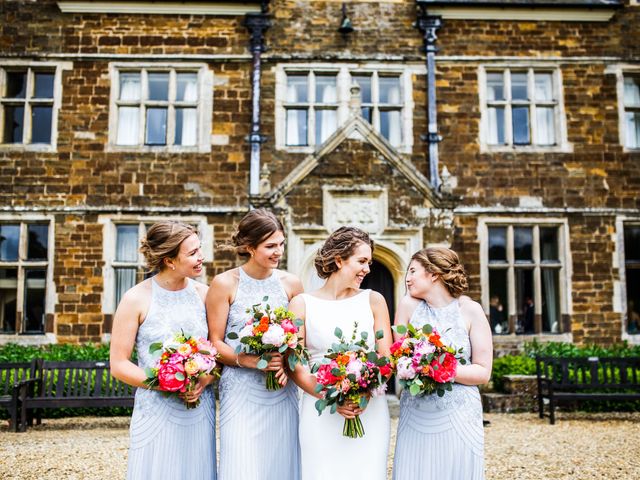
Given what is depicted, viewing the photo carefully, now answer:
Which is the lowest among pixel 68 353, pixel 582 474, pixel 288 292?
pixel 582 474

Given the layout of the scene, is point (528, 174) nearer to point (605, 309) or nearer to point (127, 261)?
point (605, 309)

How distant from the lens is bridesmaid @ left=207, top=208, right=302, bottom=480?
3158 millimetres

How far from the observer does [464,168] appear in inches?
424

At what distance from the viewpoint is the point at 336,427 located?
10.5 ft

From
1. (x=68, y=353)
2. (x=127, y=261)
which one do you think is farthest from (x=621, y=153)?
(x=68, y=353)

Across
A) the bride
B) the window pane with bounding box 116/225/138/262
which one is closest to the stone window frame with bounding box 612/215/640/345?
Answer: the window pane with bounding box 116/225/138/262

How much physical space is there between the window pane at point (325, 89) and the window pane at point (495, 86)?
2.95 meters

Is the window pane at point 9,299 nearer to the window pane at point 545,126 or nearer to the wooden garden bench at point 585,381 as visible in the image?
the wooden garden bench at point 585,381

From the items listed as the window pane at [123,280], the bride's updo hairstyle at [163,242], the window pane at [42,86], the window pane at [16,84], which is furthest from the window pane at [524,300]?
the window pane at [16,84]

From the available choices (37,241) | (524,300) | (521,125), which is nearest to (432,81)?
(521,125)

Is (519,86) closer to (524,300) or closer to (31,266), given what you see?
(524,300)

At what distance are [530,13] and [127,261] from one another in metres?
8.82

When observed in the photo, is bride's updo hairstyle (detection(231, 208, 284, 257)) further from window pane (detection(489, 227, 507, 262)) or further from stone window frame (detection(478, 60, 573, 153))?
stone window frame (detection(478, 60, 573, 153))

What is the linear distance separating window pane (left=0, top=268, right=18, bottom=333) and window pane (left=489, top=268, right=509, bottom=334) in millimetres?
8563
